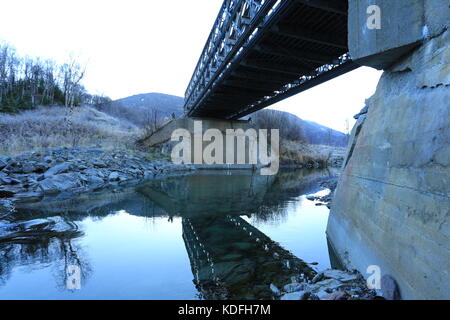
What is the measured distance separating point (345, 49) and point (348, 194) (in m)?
8.05

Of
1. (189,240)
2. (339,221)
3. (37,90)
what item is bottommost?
(189,240)

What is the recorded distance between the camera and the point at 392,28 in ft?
11.8

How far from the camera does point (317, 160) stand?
137 ft

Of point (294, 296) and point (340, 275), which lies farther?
point (340, 275)

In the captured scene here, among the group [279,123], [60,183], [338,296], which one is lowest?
[338,296]

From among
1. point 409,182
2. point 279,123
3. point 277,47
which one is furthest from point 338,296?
point 279,123

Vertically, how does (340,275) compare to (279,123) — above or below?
below

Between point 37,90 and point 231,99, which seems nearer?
point 231,99

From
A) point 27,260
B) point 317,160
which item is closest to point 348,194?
point 27,260

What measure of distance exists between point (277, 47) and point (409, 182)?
929 cm

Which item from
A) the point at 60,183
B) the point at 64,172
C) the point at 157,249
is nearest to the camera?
the point at 157,249

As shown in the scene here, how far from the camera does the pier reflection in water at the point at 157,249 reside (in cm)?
372

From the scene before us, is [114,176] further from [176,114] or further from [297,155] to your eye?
[176,114]
